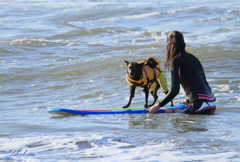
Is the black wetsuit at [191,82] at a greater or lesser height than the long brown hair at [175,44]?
lesser

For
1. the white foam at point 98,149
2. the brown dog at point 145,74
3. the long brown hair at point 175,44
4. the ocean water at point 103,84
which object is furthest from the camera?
the brown dog at point 145,74

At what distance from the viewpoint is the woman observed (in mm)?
5242

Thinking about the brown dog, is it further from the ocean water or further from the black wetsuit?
the black wetsuit

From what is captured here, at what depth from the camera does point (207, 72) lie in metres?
10.1

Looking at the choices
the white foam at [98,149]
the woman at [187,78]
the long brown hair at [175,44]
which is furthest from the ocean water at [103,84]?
the long brown hair at [175,44]

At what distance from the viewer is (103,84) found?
9148 millimetres

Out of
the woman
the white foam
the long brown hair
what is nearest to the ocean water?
the white foam

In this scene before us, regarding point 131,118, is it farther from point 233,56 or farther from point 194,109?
point 233,56

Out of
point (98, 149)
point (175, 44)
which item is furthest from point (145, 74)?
point (98, 149)

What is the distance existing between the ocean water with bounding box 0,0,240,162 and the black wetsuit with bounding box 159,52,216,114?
0.26m

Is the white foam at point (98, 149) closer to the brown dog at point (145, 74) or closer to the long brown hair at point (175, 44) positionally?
the long brown hair at point (175, 44)

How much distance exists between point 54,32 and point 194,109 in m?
12.3

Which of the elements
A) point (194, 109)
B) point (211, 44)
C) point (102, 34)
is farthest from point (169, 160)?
point (102, 34)

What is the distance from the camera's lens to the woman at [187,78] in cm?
524
